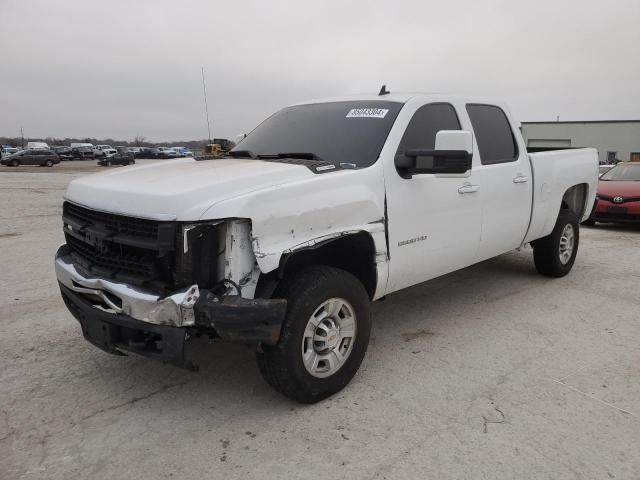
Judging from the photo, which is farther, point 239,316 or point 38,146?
point 38,146

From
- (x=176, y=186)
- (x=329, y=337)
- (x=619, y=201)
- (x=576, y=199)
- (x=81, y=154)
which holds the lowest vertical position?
(x=619, y=201)

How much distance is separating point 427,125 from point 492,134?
1.08 m

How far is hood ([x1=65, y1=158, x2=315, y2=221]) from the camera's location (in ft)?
8.91

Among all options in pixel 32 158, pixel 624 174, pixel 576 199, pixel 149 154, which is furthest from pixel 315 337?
pixel 149 154

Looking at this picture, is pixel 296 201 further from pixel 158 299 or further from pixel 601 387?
pixel 601 387

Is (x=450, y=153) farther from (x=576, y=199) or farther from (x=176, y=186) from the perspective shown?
(x=576, y=199)

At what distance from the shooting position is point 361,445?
2.81 meters

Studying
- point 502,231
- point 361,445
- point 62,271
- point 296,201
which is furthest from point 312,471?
point 502,231

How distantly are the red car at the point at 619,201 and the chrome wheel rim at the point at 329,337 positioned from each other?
828cm

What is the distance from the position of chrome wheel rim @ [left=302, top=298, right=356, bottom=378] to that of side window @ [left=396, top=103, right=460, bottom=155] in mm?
1267

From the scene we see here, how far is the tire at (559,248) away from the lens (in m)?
5.92

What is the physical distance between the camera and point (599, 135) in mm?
53344

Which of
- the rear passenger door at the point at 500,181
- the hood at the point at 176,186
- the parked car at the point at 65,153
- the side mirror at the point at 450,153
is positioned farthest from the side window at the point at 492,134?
the parked car at the point at 65,153

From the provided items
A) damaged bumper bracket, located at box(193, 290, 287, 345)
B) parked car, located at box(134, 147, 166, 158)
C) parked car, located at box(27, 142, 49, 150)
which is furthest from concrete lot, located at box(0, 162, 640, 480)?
parked car, located at box(134, 147, 166, 158)
